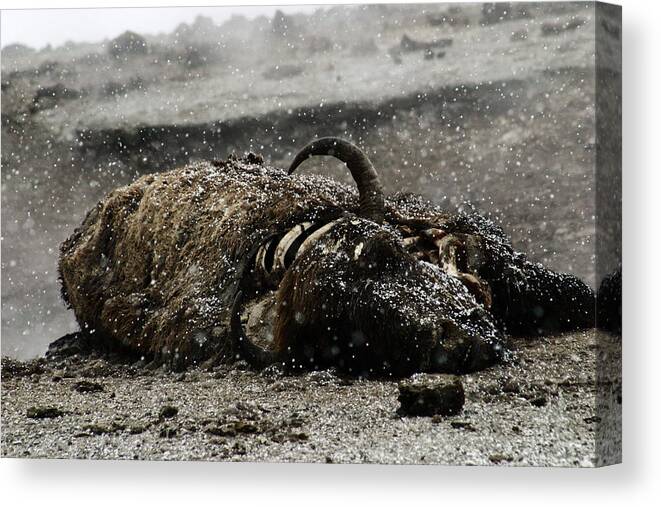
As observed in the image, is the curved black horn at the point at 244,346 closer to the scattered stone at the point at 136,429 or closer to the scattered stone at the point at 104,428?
the scattered stone at the point at 136,429

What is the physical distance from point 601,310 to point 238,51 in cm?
276

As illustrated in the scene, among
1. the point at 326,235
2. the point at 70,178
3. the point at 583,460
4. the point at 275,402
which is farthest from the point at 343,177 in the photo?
the point at 583,460

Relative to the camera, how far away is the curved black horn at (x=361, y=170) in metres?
5.74

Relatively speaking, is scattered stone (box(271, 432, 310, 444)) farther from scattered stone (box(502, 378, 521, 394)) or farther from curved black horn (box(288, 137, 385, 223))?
curved black horn (box(288, 137, 385, 223))

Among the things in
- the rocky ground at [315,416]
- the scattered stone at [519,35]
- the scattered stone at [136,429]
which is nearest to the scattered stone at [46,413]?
the rocky ground at [315,416]

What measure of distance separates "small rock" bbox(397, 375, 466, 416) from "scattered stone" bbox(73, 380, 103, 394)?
2.07 m

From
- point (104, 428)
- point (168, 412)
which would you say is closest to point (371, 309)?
point (168, 412)

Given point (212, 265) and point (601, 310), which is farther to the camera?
point (212, 265)

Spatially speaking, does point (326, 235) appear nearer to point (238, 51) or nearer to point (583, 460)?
point (238, 51)

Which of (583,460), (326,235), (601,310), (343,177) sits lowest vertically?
(583,460)

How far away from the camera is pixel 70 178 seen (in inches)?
241

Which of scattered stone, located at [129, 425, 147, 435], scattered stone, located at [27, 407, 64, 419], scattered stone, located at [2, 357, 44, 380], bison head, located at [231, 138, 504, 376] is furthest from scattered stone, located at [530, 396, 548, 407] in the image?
scattered stone, located at [2, 357, 44, 380]

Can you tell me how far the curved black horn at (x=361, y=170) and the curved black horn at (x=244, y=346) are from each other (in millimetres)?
985

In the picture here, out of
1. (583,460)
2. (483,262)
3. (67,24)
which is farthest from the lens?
(67,24)
